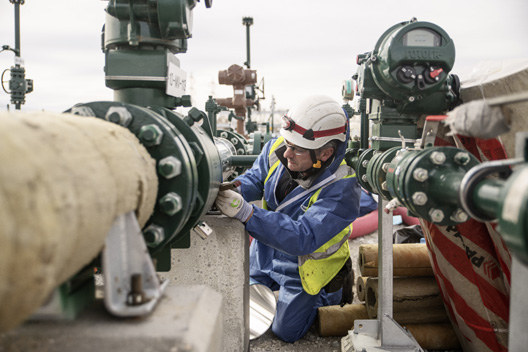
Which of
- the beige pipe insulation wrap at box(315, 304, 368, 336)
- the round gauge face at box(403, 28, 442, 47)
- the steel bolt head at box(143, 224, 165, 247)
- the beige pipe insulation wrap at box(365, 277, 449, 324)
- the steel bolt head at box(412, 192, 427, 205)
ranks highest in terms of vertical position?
the round gauge face at box(403, 28, 442, 47)

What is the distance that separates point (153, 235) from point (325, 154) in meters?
1.90

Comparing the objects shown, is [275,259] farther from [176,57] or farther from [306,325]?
[176,57]

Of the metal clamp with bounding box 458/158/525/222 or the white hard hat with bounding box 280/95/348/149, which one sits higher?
the white hard hat with bounding box 280/95/348/149

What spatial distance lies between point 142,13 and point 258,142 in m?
3.37

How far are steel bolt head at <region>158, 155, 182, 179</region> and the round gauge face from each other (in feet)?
4.43

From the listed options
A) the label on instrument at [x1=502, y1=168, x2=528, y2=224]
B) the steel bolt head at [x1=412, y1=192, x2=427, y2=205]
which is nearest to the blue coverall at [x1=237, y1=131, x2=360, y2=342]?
the steel bolt head at [x1=412, y1=192, x2=427, y2=205]

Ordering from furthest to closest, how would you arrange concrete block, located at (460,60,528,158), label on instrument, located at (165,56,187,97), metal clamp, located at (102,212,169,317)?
concrete block, located at (460,60,528,158) → label on instrument, located at (165,56,187,97) → metal clamp, located at (102,212,169,317)

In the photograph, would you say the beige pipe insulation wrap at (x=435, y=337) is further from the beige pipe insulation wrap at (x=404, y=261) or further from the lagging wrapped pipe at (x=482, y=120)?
the lagging wrapped pipe at (x=482, y=120)

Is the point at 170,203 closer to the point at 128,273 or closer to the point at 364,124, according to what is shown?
the point at 128,273

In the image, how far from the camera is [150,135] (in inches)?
49.6

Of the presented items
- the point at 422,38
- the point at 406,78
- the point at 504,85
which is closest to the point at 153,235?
the point at 406,78

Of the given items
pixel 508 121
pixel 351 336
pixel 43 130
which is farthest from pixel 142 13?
pixel 351 336

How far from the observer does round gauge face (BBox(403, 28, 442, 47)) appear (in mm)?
2102

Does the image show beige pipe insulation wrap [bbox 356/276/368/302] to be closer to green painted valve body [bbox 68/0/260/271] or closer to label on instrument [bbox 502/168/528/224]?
green painted valve body [bbox 68/0/260/271]
